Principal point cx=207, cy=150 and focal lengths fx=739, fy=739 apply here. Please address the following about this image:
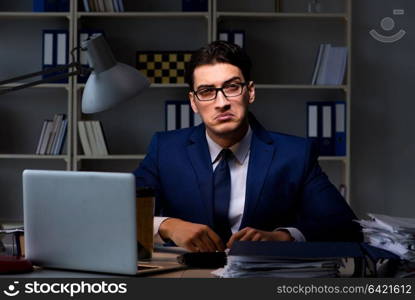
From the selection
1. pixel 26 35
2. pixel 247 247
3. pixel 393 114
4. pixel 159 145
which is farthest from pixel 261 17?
pixel 247 247

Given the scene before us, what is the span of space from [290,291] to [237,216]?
1.11 m

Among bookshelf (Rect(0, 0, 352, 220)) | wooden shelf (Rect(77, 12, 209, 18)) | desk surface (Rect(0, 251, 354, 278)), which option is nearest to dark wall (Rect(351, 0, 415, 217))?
bookshelf (Rect(0, 0, 352, 220))

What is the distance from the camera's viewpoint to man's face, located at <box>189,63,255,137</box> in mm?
2320

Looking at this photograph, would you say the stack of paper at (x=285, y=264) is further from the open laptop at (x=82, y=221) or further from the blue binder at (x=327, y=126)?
the blue binder at (x=327, y=126)

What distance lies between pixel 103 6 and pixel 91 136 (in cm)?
77

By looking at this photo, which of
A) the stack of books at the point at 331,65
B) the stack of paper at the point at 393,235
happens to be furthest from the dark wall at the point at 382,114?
the stack of paper at the point at 393,235

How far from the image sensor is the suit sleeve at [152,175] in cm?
247

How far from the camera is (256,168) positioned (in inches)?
93.1

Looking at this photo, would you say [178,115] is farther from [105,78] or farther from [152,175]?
[105,78]

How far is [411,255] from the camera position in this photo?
1.56 metres

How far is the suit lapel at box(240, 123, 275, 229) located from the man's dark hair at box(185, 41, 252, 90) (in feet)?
0.69

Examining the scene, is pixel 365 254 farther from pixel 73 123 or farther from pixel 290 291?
pixel 73 123

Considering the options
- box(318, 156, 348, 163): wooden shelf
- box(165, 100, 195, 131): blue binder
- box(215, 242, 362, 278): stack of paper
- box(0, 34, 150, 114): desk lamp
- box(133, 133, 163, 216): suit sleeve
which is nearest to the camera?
box(215, 242, 362, 278): stack of paper

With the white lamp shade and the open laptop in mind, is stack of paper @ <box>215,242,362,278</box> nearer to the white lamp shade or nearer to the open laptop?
the open laptop
